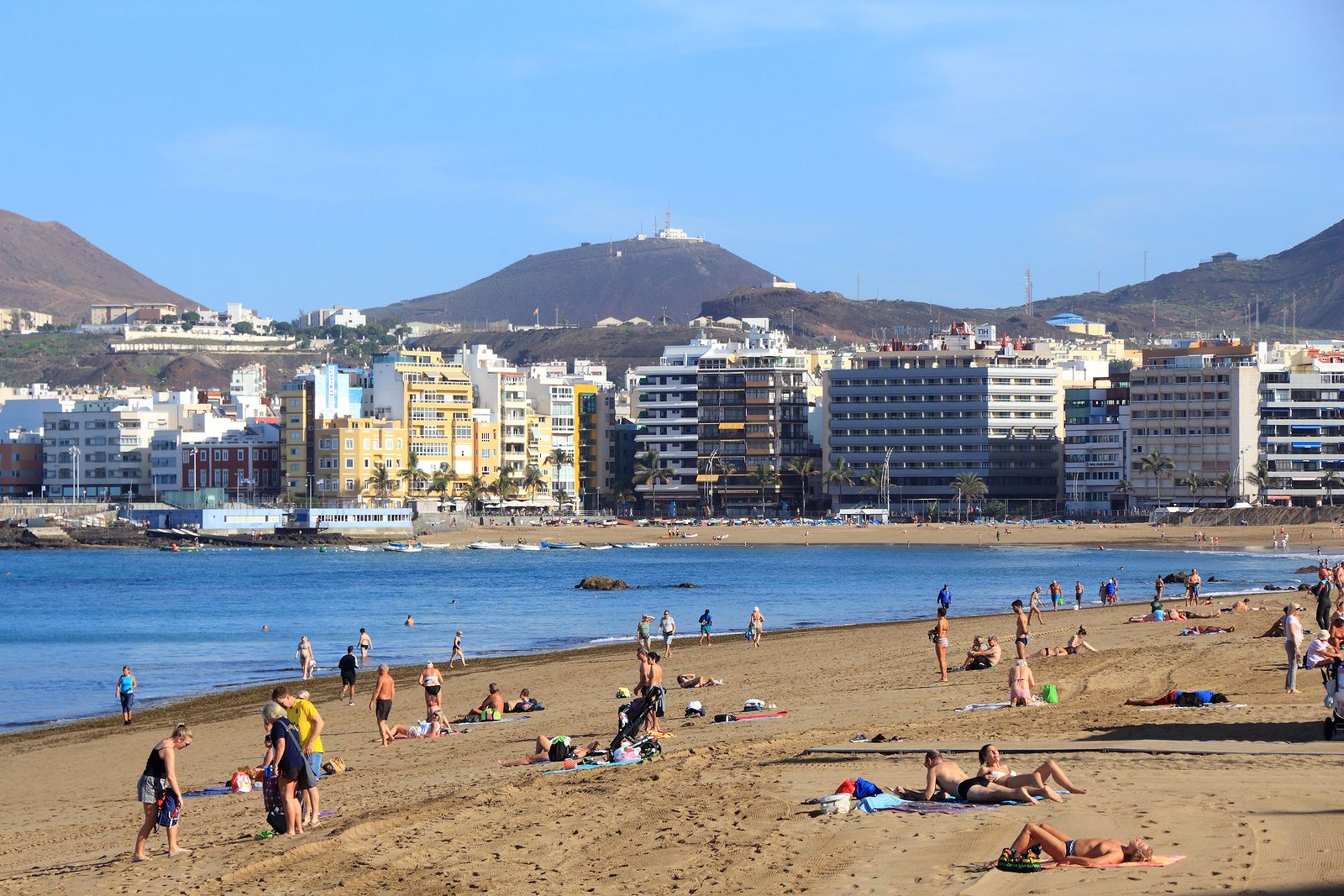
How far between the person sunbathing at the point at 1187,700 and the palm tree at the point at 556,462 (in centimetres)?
12869

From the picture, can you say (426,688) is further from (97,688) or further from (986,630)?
(986,630)

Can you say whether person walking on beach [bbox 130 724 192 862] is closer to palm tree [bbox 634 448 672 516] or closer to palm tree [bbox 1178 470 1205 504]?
palm tree [bbox 1178 470 1205 504]

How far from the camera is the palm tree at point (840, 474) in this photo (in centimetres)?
14662

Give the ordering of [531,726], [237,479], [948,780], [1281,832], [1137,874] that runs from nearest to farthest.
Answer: [1137,874] < [1281,832] < [948,780] < [531,726] < [237,479]

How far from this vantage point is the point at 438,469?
140 metres

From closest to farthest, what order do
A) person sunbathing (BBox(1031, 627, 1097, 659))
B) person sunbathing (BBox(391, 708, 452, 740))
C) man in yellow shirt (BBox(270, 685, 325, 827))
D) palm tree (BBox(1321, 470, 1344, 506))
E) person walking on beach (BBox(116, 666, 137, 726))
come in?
1. man in yellow shirt (BBox(270, 685, 325, 827))
2. person sunbathing (BBox(391, 708, 452, 740))
3. person walking on beach (BBox(116, 666, 137, 726))
4. person sunbathing (BBox(1031, 627, 1097, 659))
5. palm tree (BBox(1321, 470, 1344, 506))

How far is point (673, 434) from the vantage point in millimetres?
152500

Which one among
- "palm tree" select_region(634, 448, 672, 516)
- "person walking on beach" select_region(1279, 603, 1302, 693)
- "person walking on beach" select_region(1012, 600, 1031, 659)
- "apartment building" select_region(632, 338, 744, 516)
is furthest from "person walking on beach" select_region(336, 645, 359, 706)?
"apartment building" select_region(632, 338, 744, 516)

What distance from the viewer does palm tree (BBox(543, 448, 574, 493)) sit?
14938 cm

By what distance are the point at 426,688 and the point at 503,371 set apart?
12351 cm

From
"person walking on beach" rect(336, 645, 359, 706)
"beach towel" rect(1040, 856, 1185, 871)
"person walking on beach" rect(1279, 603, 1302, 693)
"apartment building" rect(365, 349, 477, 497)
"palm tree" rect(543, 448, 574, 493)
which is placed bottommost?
"person walking on beach" rect(336, 645, 359, 706)

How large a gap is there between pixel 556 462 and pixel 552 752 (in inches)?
5117

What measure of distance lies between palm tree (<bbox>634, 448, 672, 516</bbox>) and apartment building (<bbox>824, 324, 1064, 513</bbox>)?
1495 centimetres

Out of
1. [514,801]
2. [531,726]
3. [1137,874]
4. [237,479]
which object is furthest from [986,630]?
[237,479]
